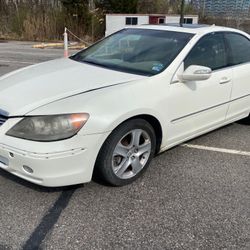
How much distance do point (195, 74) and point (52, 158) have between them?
171 centimetres

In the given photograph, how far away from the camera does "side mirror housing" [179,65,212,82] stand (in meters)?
3.81

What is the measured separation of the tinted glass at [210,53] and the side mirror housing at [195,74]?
16 cm

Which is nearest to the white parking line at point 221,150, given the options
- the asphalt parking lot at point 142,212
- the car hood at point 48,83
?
the asphalt parking lot at point 142,212

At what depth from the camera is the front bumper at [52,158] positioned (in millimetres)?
3000

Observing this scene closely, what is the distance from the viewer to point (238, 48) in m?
4.84

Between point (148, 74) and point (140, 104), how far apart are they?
0.46 m

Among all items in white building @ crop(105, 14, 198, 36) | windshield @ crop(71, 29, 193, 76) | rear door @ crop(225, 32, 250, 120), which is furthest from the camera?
white building @ crop(105, 14, 198, 36)

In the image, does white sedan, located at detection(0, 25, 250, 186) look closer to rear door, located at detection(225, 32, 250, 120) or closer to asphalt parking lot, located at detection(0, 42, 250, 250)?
rear door, located at detection(225, 32, 250, 120)

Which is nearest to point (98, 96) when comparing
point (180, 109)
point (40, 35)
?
point (180, 109)

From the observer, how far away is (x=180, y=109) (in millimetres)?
3889

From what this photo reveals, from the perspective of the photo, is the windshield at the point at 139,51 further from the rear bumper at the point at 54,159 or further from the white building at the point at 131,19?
the white building at the point at 131,19

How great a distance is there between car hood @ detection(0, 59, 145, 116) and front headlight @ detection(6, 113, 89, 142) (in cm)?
12

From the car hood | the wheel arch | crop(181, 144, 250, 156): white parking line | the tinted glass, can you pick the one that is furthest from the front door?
the car hood

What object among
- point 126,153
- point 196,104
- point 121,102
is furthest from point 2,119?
point 196,104
